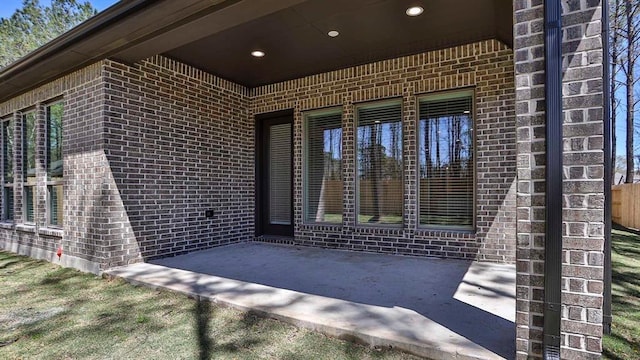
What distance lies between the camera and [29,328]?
2936 millimetres

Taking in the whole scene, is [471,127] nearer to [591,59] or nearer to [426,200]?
[426,200]

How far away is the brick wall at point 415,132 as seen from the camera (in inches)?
179

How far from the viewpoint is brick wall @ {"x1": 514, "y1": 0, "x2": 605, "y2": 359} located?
6.05 ft

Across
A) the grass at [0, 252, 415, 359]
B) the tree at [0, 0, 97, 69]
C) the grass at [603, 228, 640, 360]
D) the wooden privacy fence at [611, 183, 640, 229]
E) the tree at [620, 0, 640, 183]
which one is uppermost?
the tree at [0, 0, 97, 69]

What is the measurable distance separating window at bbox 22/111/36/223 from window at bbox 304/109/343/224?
466cm

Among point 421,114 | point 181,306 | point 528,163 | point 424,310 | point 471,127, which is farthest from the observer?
point 421,114

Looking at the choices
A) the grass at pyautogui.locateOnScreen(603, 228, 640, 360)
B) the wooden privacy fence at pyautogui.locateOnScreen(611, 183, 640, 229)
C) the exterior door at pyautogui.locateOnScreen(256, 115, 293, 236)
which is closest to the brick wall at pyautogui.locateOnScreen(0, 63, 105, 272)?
the exterior door at pyautogui.locateOnScreen(256, 115, 293, 236)

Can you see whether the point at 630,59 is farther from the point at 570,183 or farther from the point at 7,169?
the point at 7,169

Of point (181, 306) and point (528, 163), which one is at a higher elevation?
point (528, 163)

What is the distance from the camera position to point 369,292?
3.45 meters

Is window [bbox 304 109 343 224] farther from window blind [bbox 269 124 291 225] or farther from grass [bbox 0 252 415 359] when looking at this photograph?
grass [bbox 0 252 415 359]

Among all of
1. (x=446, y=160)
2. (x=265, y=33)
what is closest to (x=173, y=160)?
(x=265, y=33)

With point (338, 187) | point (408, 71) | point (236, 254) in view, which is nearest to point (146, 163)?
point (236, 254)

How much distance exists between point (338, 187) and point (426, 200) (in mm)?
1480
